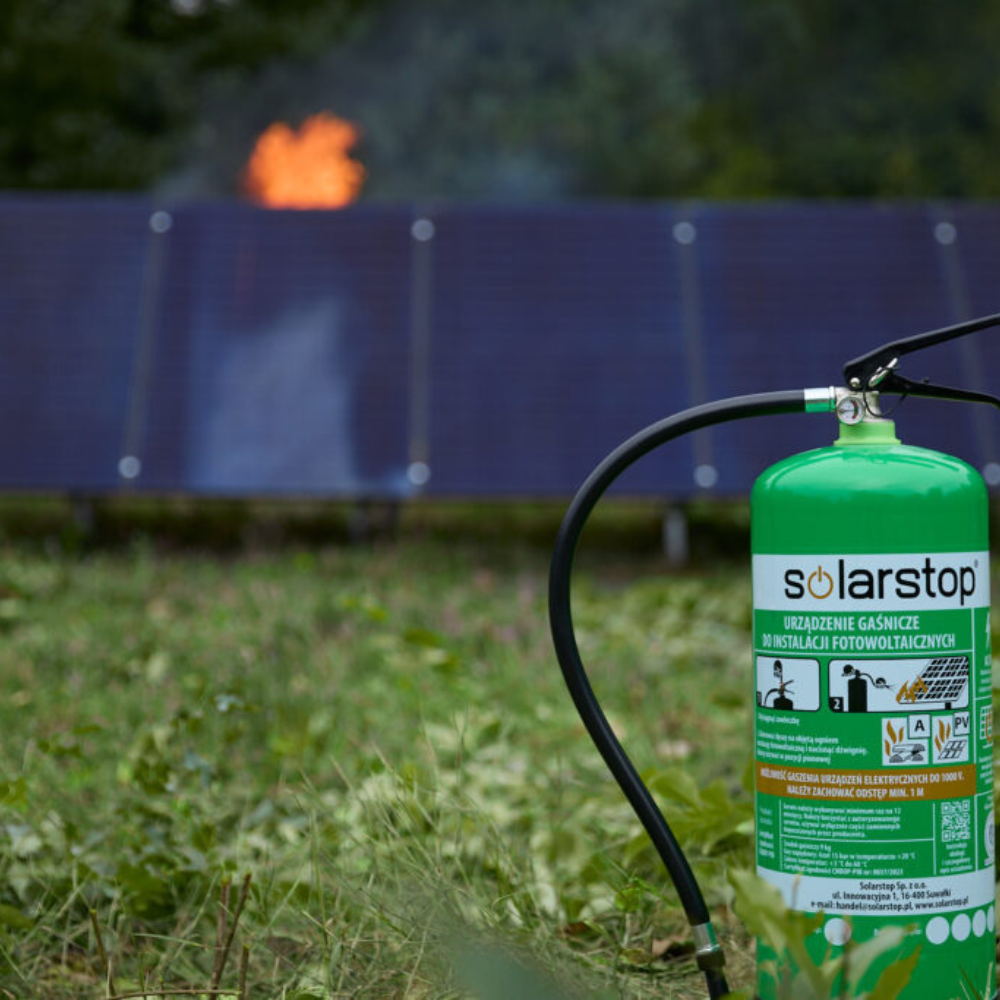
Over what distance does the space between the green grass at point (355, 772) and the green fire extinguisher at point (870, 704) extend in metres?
0.36

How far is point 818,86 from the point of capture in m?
31.8

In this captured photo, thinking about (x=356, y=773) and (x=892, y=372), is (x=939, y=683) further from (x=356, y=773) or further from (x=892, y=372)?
(x=356, y=773)

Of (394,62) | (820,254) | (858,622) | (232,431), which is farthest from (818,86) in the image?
(858,622)

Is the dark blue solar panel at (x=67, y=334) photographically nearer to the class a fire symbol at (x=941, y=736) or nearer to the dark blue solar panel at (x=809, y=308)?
the dark blue solar panel at (x=809, y=308)

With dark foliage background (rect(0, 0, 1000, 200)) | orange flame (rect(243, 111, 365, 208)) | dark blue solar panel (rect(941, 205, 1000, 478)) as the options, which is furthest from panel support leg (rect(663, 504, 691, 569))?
dark foliage background (rect(0, 0, 1000, 200))

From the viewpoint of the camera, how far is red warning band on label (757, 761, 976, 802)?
212 centimetres

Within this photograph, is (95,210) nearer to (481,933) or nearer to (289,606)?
(289,606)

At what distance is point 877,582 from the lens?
2.13 metres

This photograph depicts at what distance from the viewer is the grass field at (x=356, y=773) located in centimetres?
241

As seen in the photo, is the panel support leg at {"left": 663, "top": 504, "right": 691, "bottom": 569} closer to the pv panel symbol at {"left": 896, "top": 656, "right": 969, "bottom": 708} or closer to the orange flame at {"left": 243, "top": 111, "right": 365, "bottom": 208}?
the pv panel symbol at {"left": 896, "top": 656, "right": 969, "bottom": 708}

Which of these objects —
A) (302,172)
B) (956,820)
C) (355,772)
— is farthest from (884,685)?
(302,172)

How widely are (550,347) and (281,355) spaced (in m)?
1.61

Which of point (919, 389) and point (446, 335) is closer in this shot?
point (919, 389)

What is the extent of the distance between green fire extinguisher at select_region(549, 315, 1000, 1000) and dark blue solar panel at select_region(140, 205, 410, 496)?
17.3 ft
